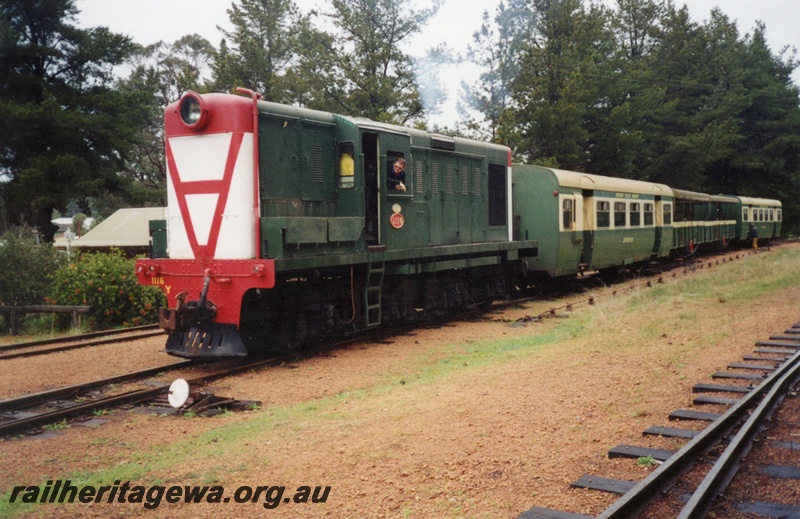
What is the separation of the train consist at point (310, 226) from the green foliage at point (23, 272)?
20.6 feet

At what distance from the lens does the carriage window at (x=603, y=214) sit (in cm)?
1856

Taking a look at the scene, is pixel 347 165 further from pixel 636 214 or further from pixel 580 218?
pixel 636 214

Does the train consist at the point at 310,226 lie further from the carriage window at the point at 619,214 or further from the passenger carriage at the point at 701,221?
the passenger carriage at the point at 701,221

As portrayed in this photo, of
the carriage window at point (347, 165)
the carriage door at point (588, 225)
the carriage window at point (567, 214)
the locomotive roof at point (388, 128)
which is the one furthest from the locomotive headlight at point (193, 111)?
the carriage door at point (588, 225)

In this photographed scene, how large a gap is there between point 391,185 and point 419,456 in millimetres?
6794

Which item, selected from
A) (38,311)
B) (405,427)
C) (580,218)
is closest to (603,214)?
(580,218)

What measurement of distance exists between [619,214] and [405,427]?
15582 millimetres

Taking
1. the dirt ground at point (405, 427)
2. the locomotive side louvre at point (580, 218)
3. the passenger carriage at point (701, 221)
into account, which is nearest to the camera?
the dirt ground at point (405, 427)

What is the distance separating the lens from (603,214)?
18.9 m

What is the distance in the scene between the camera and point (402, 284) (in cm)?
1244

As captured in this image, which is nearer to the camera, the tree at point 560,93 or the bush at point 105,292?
→ the bush at point 105,292

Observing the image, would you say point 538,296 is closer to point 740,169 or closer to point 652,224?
point 652,224

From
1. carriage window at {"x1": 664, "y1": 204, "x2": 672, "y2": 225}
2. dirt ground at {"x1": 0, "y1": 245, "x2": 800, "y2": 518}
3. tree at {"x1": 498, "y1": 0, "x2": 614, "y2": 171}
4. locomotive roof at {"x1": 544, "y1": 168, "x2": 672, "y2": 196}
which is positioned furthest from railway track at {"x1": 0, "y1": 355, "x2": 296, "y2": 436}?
tree at {"x1": 498, "y1": 0, "x2": 614, "y2": 171}

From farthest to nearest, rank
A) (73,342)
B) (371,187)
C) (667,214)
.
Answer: (667,214), (73,342), (371,187)
